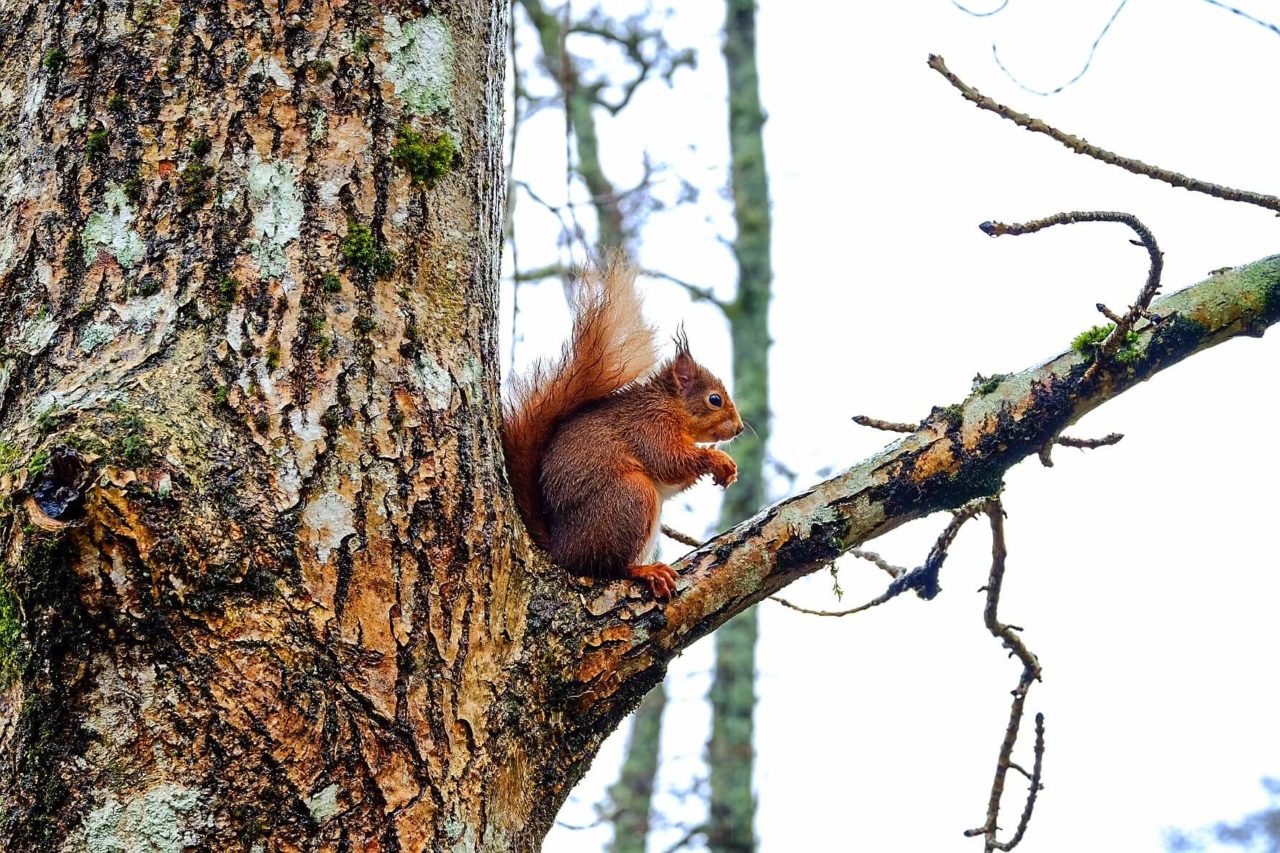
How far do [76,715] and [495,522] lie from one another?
0.52 m

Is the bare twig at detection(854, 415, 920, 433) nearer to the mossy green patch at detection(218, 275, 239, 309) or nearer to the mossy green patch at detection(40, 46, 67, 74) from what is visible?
the mossy green patch at detection(218, 275, 239, 309)

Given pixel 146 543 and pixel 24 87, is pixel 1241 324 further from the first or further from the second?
pixel 24 87

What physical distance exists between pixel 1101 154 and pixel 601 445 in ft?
3.62

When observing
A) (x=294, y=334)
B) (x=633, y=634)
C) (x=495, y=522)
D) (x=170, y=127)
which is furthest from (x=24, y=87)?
(x=633, y=634)

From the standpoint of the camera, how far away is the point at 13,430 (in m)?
1.43

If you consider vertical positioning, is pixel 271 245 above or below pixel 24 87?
below

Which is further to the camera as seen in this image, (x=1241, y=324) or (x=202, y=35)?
(x=1241, y=324)

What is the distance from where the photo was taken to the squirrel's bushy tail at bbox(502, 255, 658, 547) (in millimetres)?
2260

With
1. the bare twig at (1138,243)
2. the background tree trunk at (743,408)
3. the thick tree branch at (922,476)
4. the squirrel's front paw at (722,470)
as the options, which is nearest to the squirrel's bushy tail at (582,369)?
the squirrel's front paw at (722,470)

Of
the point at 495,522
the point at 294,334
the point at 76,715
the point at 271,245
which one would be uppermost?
the point at 271,245

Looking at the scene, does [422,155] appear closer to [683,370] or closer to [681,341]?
[683,370]

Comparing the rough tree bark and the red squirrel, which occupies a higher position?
the red squirrel

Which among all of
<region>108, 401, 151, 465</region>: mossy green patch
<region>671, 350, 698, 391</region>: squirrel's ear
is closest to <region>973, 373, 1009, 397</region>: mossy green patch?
<region>108, 401, 151, 465</region>: mossy green patch

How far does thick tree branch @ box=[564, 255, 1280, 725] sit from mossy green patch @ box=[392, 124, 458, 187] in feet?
1.98
